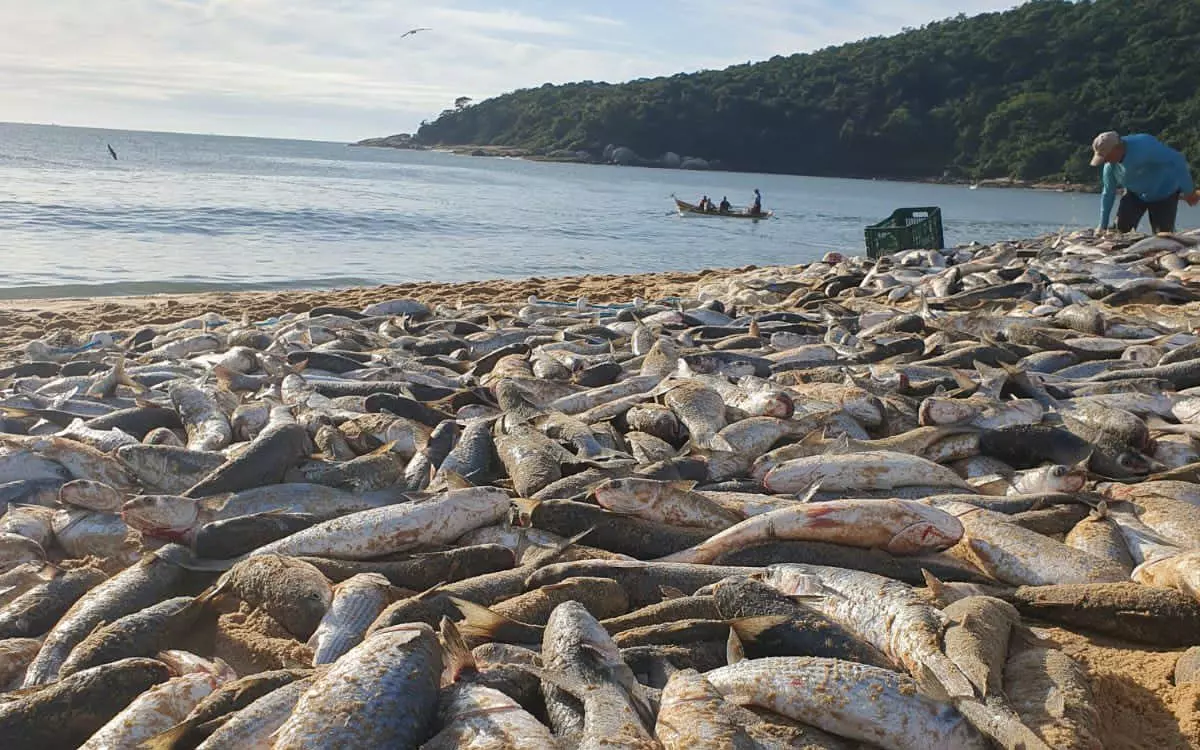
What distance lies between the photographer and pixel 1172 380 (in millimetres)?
6234

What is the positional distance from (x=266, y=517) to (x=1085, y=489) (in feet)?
13.1

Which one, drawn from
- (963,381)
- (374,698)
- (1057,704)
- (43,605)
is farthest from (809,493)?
(43,605)

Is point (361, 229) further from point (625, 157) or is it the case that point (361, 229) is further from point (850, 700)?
point (625, 157)

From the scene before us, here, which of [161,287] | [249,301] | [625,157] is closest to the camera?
[249,301]

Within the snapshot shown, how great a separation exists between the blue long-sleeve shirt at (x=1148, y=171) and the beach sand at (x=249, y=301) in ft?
23.7

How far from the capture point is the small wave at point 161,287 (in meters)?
15.1

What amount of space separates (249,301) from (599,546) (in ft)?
38.2

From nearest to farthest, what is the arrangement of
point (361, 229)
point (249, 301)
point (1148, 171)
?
point (249, 301) < point (1148, 171) < point (361, 229)

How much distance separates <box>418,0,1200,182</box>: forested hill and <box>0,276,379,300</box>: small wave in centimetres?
5684

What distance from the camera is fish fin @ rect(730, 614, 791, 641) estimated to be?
116 inches

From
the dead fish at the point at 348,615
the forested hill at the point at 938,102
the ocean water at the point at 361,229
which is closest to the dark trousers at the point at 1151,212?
the ocean water at the point at 361,229

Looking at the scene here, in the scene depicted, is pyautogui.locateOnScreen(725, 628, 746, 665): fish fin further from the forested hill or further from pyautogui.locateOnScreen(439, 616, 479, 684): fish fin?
the forested hill

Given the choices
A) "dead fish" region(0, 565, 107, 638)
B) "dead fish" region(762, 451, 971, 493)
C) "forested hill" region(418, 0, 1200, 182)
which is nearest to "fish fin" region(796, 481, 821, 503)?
"dead fish" region(762, 451, 971, 493)

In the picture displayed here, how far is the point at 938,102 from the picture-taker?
283ft
